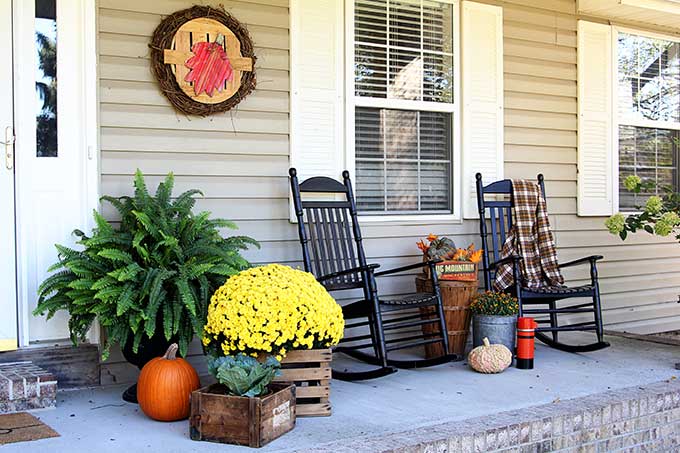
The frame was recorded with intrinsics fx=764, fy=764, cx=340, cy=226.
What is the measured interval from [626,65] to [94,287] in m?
4.13

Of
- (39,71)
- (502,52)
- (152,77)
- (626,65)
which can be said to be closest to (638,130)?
(626,65)

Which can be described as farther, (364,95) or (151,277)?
(364,95)

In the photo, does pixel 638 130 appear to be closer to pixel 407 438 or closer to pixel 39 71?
pixel 407 438

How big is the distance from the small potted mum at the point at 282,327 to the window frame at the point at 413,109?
4.46 feet

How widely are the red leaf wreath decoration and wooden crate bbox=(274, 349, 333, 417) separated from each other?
1522 millimetres

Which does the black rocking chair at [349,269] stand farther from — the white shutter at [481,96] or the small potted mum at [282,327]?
the white shutter at [481,96]

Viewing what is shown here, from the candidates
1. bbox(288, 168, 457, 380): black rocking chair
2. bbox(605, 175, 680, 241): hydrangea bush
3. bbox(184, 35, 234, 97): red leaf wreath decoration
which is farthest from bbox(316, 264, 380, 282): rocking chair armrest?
bbox(605, 175, 680, 241): hydrangea bush

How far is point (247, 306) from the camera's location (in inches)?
120

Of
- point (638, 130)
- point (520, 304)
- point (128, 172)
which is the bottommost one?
point (520, 304)

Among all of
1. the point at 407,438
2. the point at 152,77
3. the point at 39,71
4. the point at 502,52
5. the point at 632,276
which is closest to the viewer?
the point at 407,438

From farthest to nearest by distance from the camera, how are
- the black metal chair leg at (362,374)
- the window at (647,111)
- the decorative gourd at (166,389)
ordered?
the window at (647,111) → the black metal chair leg at (362,374) → the decorative gourd at (166,389)

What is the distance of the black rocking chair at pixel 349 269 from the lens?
150 inches

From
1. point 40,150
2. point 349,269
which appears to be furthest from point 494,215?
point 40,150

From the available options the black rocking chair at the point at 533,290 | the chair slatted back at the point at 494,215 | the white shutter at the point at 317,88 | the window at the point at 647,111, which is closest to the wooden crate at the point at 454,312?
the black rocking chair at the point at 533,290
